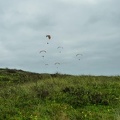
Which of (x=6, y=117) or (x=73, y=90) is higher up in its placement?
(x=73, y=90)

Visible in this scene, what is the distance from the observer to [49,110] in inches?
688

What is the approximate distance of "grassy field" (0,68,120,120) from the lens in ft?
54.5

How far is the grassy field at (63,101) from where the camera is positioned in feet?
54.5

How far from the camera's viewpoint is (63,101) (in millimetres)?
20016

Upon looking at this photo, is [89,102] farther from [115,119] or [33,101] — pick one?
[115,119]

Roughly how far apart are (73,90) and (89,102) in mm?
2300

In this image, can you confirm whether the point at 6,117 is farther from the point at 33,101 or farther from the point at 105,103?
the point at 105,103

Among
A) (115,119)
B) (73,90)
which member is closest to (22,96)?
(73,90)

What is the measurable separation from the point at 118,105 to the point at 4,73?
1931cm

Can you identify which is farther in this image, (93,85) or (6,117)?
(93,85)

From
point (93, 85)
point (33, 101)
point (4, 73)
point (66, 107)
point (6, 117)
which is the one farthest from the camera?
point (4, 73)

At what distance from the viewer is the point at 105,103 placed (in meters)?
19.8

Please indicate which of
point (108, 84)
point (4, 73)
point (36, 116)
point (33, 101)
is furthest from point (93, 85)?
point (4, 73)

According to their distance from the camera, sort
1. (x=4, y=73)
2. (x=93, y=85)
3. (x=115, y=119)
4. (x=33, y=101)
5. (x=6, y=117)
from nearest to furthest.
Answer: (x=115, y=119)
(x=6, y=117)
(x=33, y=101)
(x=93, y=85)
(x=4, y=73)
